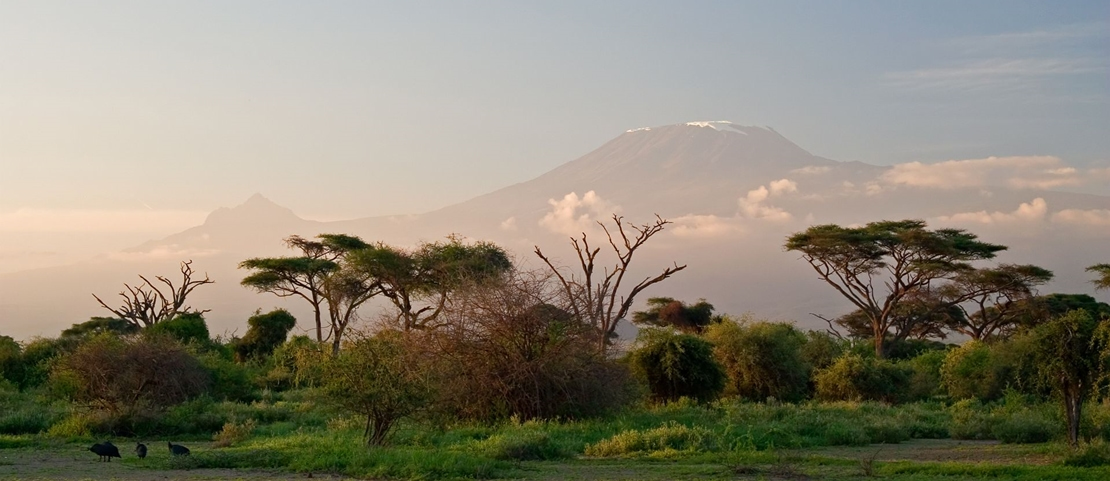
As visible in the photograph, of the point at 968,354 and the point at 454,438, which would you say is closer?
the point at 454,438

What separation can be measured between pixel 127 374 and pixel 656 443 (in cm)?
1252

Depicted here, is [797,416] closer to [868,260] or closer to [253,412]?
[253,412]

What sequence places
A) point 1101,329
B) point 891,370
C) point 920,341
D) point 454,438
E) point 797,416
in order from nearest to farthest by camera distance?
point 1101,329 < point 454,438 < point 797,416 < point 891,370 < point 920,341

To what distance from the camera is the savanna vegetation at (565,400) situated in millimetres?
16297

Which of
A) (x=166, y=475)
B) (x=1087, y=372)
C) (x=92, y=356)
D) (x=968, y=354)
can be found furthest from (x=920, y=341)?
(x=166, y=475)

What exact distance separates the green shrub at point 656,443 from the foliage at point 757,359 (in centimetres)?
1196

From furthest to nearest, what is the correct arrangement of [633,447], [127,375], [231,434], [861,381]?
[861,381]
[127,375]
[231,434]
[633,447]

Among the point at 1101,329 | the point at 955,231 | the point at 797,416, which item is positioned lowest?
the point at 797,416

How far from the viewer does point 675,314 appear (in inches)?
2051

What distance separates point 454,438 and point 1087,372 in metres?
10.3

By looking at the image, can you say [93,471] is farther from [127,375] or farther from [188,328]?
[188,328]

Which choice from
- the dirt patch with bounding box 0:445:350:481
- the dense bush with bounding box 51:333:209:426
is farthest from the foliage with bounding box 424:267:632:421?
the dirt patch with bounding box 0:445:350:481

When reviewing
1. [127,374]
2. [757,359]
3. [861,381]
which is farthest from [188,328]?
[861,381]

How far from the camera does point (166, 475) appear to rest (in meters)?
15.3
